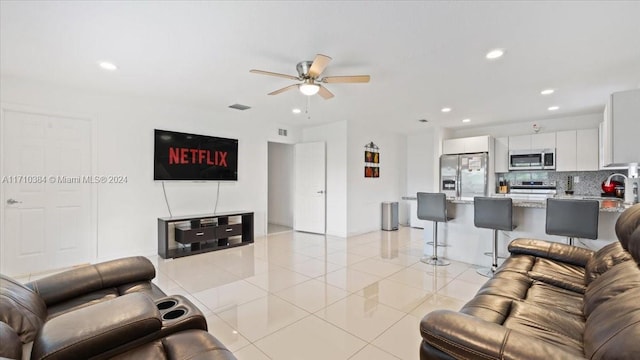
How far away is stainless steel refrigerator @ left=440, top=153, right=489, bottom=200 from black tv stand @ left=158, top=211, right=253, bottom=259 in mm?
4252

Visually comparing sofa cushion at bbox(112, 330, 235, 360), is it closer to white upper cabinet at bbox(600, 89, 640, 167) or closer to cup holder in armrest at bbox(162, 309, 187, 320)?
cup holder in armrest at bbox(162, 309, 187, 320)

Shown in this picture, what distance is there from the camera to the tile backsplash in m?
5.21

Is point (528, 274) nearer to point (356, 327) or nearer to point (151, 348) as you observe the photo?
point (356, 327)

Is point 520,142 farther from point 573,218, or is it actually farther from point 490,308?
point 490,308

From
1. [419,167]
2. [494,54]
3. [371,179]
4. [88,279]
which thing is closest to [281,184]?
[371,179]

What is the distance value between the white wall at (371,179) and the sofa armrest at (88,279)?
429 cm

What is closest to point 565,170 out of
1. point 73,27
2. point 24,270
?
point 73,27

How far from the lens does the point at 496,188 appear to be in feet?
20.2

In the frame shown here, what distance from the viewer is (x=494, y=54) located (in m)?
2.74

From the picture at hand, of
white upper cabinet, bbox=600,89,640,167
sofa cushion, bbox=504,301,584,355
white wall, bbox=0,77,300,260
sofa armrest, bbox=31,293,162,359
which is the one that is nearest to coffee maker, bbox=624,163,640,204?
white upper cabinet, bbox=600,89,640,167

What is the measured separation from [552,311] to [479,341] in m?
0.88

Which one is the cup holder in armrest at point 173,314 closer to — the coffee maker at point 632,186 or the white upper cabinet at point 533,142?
the coffee maker at point 632,186

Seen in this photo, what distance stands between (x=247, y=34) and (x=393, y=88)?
2.09 m

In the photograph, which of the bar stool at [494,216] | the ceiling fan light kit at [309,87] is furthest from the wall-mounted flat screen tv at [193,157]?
the bar stool at [494,216]
